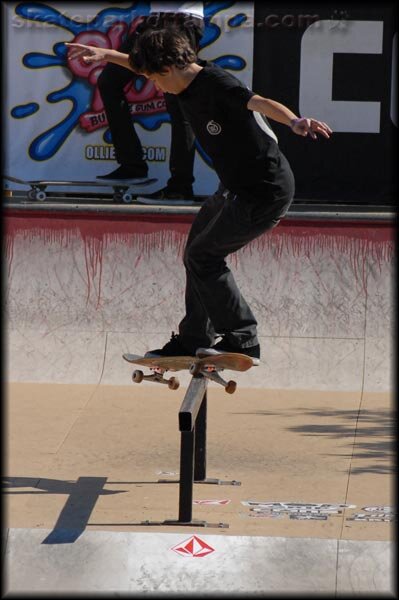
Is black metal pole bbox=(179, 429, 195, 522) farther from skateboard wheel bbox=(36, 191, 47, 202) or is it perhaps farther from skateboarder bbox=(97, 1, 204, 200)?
skateboard wheel bbox=(36, 191, 47, 202)

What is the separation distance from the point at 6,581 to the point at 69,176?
599cm

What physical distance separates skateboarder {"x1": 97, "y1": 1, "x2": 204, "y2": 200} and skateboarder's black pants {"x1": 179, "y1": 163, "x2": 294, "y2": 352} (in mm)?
4043

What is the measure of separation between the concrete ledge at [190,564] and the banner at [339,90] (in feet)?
18.5

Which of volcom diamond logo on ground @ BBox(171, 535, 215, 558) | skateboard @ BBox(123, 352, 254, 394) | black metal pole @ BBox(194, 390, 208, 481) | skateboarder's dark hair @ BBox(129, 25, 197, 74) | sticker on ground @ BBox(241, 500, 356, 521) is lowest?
sticker on ground @ BBox(241, 500, 356, 521)

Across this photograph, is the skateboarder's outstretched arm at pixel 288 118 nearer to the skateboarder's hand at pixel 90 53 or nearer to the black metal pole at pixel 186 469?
the skateboarder's hand at pixel 90 53

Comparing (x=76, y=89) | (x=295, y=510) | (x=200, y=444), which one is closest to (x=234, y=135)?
(x=200, y=444)

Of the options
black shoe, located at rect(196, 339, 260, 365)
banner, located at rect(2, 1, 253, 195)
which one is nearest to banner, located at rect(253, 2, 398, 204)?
banner, located at rect(2, 1, 253, 195)

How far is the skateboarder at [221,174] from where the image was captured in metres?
5.80

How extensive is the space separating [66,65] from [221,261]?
4974 mm

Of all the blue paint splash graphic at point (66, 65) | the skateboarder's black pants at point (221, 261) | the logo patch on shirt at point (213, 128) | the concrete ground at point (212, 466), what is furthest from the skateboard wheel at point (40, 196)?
the logo patch on shirt at point (213, 128)

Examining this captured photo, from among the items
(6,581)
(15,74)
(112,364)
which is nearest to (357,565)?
(6,581)

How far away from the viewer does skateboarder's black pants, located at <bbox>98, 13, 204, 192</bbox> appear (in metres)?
10.3

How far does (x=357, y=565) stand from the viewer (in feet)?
17.0

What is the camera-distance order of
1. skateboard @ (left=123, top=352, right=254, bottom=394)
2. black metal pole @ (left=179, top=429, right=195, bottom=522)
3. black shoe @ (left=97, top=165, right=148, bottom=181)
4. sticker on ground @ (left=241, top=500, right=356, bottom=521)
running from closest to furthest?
black metal pole @ (left=179, top=429, right=195, bottom=522)
sticker on ground @ (left=241, top=500, right=356, bottom=521)
skateboard @ (left=123, top=352, right=254, bottom=394)
black shoe @ (left=97, top=165, right=148, bottom=181)
